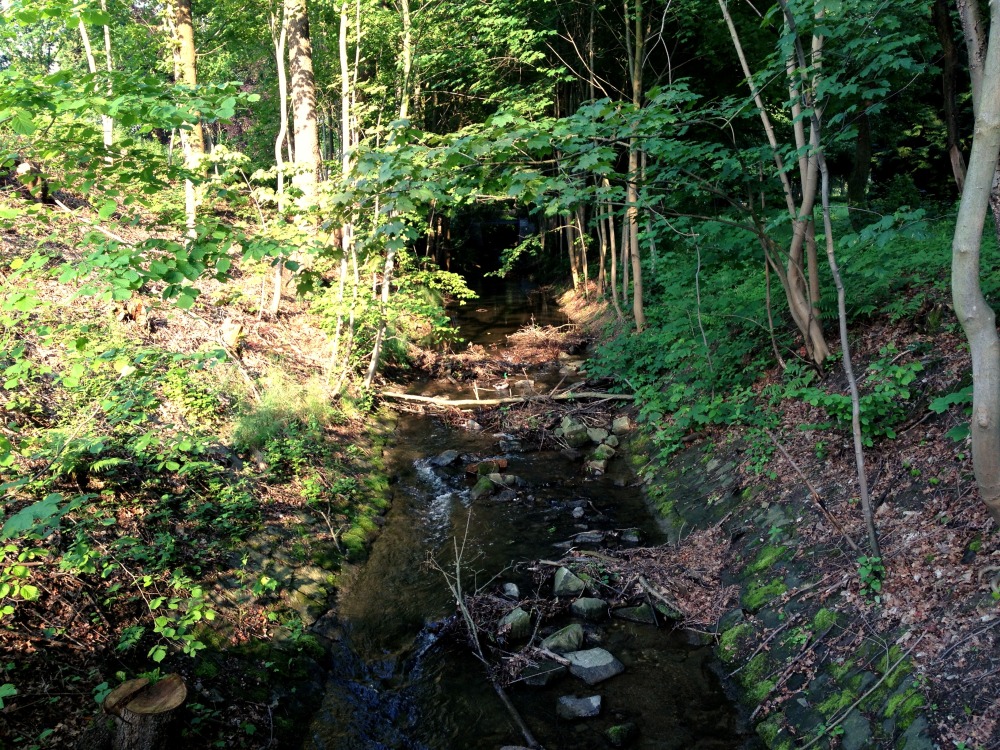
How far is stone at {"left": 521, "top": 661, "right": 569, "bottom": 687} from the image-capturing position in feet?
17.2

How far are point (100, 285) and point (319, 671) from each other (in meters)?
3.66

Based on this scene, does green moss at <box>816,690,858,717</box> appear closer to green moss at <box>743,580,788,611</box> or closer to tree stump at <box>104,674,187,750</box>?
green moss at <box>743,580,788,611</box>

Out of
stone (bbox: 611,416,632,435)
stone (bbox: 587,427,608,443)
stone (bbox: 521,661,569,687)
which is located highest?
stone (bbox: 611,416,632,435)

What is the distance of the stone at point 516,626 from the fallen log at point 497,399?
6.08 metres

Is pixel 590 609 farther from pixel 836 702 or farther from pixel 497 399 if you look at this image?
pixel 497 399

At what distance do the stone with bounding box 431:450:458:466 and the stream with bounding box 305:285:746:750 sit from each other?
0.47 meters

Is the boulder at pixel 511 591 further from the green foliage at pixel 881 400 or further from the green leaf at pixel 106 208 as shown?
the green leaf at pixel 106 208

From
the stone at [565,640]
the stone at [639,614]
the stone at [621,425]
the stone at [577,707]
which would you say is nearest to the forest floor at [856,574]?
the stone at [639,614]

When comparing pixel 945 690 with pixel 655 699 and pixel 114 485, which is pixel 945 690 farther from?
pixel 114 485

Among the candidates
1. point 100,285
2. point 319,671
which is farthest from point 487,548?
point 100,285

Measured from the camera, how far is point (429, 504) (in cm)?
883

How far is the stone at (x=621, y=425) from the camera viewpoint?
413 inches

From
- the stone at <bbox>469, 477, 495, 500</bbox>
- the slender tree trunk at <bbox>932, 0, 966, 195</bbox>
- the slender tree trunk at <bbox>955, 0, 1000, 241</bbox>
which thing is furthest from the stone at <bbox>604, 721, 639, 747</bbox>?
the slender tree trunk at <bbox>932, 0, 966, 195</bbox>

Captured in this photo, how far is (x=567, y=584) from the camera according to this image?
643cm
